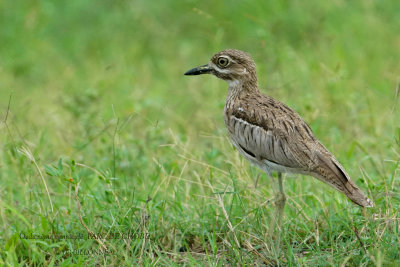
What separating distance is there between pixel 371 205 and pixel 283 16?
515 centimetres

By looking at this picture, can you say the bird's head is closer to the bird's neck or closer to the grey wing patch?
the bird's neck

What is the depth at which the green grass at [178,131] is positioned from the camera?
4.27m

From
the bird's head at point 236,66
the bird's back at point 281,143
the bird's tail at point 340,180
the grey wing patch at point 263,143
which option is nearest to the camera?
the bird's tail at point 340,180

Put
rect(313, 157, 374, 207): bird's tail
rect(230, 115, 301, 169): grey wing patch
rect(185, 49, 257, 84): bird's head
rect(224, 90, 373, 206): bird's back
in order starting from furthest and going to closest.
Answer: rect(185, 49, 257, 84): bird's head < rect(230, 115, 301, 169): grey wing patch < rect(224, 90, 373, 206): bird's back < rect(313, 157, 374, 207): bird's tail

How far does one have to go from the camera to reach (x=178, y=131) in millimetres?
7141

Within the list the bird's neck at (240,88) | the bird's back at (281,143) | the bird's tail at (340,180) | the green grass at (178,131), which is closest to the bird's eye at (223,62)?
the bird's neck at (240,88)

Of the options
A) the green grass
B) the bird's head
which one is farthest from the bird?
the green grass

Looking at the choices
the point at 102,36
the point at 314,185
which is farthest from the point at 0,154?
the point at 102,36

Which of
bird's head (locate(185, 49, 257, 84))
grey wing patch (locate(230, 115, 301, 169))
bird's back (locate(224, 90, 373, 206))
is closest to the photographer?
bird's back (locate(224, 90, 373, 206))

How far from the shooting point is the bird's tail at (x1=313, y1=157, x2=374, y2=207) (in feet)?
13.3

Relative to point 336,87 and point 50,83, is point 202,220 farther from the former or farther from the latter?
point 50,83

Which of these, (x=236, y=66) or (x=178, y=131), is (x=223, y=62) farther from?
(x=178, y=131)

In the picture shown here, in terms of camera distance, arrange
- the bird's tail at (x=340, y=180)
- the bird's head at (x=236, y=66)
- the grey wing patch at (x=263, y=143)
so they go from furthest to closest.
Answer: the bird's head at (x=236, y=66) → the grey wing patch at (x=263, y=143) → the bird's tail at (x=340, y=180)

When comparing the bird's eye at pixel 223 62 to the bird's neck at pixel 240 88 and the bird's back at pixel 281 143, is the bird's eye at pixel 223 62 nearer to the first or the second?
the bird's neck at pixel 240 88
